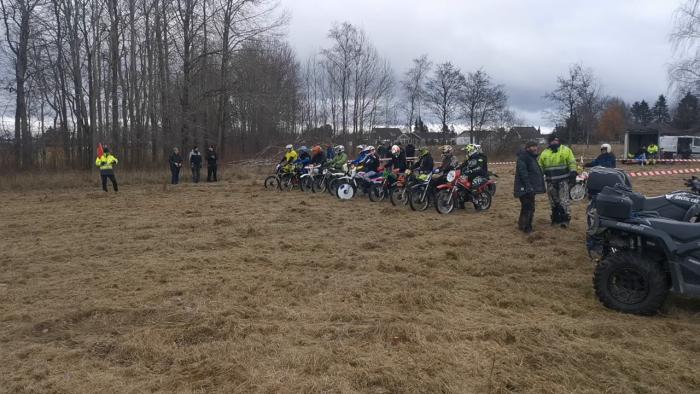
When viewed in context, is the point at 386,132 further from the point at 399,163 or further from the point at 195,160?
the point at 399,163

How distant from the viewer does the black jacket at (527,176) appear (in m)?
8.82

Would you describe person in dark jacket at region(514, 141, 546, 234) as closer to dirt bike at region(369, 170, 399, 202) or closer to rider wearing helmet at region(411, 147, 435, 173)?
rider wearing helmet at region(411, 147, 435, 173)

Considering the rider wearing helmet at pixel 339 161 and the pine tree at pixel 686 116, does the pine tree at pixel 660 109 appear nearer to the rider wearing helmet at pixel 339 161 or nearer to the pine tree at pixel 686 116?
the pine tree at pixel 686 116

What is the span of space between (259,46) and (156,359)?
78.5 ft

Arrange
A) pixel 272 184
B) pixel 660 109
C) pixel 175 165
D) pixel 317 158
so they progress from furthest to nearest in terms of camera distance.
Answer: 1. pixel 660 109
2. pixel 175 165
3. pixel 272 184
4. pixel 317 158

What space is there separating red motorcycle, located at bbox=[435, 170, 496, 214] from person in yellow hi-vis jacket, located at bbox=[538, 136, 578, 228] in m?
2.09

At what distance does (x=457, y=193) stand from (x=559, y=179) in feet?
8.36

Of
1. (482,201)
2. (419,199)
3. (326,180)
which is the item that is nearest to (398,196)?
(419,199)

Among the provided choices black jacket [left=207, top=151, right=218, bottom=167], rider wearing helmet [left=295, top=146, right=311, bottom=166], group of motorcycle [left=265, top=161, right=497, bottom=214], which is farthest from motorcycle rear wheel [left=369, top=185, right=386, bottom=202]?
black jacket [left=207, top=151, right=218, bottom=167]

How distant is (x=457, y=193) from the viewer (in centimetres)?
1153

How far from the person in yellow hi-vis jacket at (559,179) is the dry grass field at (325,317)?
0.35m

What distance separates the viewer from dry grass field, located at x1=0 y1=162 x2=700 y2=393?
139 inches

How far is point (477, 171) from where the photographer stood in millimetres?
11578

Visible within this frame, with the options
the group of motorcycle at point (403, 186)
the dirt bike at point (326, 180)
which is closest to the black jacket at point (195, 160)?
the group of motorcycle at point (403, 186)
